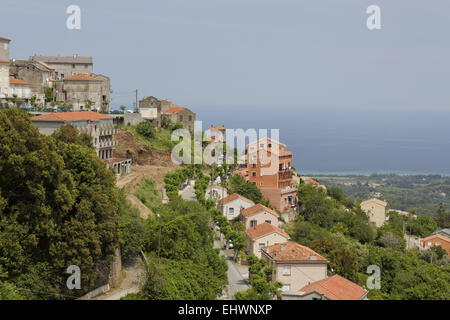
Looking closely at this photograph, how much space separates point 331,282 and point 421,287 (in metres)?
8.63

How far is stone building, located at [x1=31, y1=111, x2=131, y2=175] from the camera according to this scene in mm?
33062

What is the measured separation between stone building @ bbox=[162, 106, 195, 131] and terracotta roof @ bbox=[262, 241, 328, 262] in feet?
87.6

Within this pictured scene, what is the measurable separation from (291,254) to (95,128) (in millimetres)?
15610

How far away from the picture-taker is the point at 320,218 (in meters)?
46.0

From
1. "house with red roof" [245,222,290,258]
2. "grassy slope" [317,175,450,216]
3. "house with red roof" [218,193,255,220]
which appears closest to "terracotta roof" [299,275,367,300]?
"house with red roof" [245,222,290,258]

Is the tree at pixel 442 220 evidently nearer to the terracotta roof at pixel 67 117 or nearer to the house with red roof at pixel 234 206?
the house with red roof at pixel 234 206

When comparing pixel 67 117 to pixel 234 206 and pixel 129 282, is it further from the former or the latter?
pixel 129 282

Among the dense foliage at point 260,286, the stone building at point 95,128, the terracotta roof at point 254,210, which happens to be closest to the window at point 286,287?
the dense foliage at point 260,286

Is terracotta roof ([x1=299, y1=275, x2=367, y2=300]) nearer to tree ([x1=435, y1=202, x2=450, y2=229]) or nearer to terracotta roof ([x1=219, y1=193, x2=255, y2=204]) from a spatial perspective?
terracotta roof ([x1=219, y1=193, x2=255, y2=204])

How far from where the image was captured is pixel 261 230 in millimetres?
35062

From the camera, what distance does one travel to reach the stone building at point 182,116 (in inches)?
2156

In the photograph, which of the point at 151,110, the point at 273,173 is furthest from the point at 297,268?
the point at 151,110
